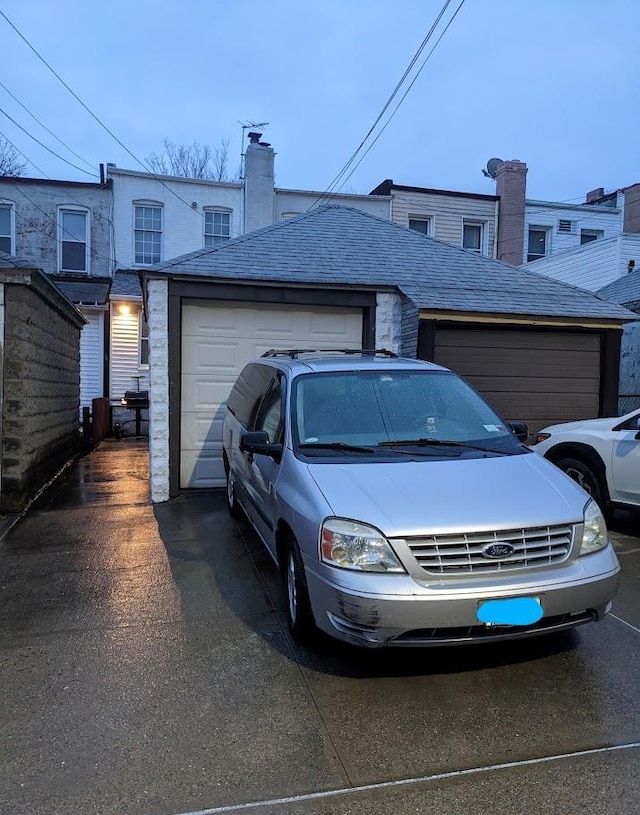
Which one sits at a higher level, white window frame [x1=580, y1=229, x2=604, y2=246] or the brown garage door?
white window frame [x1=580, y1=229, x2=604, y2=246]

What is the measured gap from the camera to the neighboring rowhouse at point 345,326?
26.7 ft

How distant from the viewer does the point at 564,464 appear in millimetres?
7164

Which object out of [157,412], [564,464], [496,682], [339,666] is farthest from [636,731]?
[157,412]

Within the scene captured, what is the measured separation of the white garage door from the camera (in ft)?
27.7

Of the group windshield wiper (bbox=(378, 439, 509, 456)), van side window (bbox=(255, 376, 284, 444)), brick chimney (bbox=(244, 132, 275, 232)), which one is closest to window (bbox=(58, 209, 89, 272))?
brick chimney (bbox=(244, 132, 275, 232))

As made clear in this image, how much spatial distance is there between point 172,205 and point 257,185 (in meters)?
2.45

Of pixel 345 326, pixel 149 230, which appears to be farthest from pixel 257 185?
pixel 345 326

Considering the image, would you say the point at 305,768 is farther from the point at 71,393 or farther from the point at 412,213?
the point at 412,213

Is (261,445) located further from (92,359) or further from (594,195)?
(594,195)

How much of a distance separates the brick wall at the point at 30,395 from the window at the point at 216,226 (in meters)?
8.31

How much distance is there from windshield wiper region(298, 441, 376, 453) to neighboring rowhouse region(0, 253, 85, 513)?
15.3 ft

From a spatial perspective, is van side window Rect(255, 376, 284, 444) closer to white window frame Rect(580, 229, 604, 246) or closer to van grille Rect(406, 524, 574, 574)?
van grille Rect(406, 524, 574, 574)

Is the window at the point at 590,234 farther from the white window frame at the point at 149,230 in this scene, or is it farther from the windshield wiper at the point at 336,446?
the windshield wiper at the point at 336,446

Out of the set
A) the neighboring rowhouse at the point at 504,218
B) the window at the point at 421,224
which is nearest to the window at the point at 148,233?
the neighboring rowhouse at the point at 504,218
